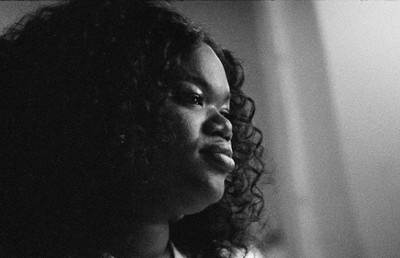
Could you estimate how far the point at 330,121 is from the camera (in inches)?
33.5

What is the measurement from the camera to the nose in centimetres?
63

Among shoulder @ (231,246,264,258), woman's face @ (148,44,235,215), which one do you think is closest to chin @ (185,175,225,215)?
woman's face @ (148,44,235,215)

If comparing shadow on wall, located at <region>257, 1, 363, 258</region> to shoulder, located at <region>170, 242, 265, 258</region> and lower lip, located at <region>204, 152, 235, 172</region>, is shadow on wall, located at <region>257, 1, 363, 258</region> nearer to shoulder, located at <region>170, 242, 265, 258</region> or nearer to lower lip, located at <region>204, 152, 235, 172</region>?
shoulder, located at <region>170, 242, 265, 258</region>

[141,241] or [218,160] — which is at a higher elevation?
[218,160]

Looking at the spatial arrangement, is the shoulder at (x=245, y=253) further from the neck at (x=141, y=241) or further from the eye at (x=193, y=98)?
Answer: the eye at (x=193, y=98)

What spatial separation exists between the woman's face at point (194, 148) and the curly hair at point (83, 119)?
0.07ft

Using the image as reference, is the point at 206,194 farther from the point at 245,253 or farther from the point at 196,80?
the point at 245,253

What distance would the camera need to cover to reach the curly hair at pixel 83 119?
0.63 m

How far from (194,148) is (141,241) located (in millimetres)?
163

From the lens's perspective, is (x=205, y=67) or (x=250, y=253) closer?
(x=205, y=67)

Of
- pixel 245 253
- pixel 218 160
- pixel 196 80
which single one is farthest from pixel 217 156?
pixel 245 253

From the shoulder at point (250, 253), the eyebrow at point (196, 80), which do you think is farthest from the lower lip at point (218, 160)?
the shoulder at point (250, 253)

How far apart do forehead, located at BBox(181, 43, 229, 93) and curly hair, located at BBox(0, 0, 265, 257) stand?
0.01 m

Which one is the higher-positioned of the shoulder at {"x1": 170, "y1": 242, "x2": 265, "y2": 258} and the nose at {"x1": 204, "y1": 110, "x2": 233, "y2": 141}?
the nose at {"x1": 204, "y1": 110, "x2": 233, "y2": 141}
